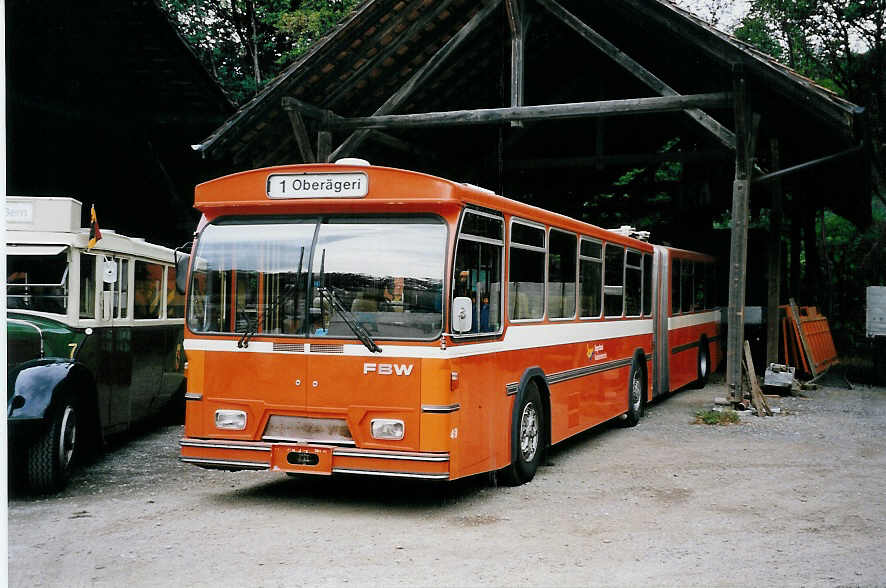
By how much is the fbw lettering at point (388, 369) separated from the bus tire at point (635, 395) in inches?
236

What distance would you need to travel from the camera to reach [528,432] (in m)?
8.82

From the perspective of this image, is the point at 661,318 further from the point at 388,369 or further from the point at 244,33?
the point at 244,33

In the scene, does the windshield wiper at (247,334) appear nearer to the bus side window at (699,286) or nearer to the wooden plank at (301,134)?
the wooden plank at (301,134)

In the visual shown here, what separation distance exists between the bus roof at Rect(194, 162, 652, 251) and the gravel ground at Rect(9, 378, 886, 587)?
7.67ft

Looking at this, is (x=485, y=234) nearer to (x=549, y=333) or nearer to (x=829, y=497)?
(x=549, y=333)

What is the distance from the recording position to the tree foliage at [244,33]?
30578 mm

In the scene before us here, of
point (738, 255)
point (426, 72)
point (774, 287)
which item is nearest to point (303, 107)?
point (426, 72)

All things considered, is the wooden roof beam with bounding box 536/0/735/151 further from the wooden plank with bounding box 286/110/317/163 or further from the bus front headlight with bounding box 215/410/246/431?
the bus front headlight with bounding box 215/410/246/431

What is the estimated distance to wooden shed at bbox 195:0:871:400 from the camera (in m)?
13.1

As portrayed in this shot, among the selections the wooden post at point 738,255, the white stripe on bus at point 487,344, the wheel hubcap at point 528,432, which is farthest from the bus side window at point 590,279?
the wooden post at point 738,255

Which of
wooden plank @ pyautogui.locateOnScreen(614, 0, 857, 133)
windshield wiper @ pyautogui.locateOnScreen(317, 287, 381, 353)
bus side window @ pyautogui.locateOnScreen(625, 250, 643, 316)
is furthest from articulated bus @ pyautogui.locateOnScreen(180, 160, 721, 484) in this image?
wooden plank @ pyautogui.locateOnScreen(614, 0, 857, 133)

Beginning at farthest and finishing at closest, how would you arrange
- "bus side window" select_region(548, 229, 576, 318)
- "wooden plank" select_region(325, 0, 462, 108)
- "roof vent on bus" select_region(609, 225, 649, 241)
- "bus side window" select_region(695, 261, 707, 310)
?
"bus side window" select_region(695, 261, 707, 310)
"wooden plank" select_region(325, 0, 462, 108)
"roof vent on bus" select_region(609, 225, 649, 241)
"bus side window" select_region(548, 229, 576, 318)

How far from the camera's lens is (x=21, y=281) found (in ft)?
28.0

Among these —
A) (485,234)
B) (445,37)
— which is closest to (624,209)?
(445,37)
